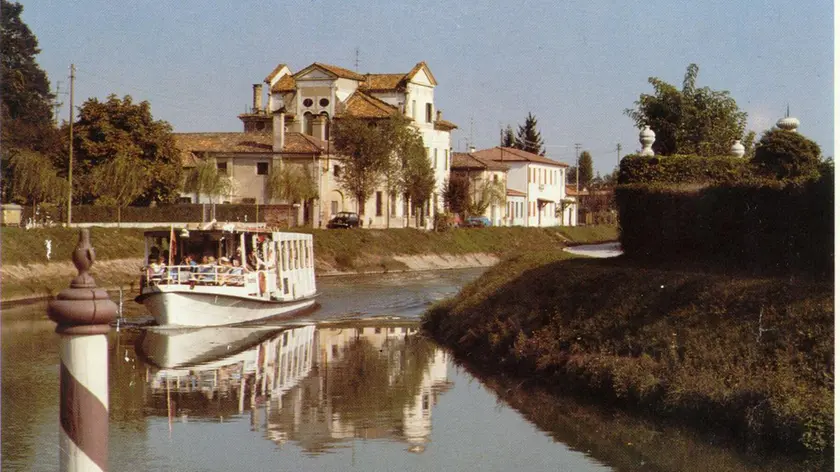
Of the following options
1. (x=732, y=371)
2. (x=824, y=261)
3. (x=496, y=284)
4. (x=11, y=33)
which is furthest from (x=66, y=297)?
(x=11, y=33)

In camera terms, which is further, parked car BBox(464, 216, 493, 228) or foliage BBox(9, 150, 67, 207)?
parked car BBox(464, 216, 493, 228)

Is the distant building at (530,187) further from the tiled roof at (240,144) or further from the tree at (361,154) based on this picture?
the tiled roof at (240,144)

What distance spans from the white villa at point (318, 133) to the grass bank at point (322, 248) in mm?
7754

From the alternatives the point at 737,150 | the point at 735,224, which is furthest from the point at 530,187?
the point at 735,224

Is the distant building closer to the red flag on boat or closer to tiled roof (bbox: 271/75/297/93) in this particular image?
tiled roof (bbox: 271/75/297/93)

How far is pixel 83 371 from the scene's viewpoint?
14.6 feet

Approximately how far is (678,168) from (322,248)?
130 ft

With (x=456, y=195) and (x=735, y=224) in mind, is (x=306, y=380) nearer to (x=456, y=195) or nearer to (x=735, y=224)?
(x=735, y=224)

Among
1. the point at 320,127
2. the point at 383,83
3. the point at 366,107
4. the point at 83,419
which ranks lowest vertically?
the point at 83,419

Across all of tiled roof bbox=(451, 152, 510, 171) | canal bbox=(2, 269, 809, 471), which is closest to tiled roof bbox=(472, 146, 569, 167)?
tiled roof bbox=(451, 152, 510, 171)

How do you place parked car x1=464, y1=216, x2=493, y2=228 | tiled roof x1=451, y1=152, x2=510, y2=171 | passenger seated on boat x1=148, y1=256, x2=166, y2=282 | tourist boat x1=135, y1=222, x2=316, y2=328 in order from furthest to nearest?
1. tiled roof x1=451, y1=152, x2=510, y2=171
2. parked car x1=464, y1=216, x2=493, y2=228
3. passenger seated on boat x1=148, y1=256, x2=166, y2=282
4. tourist boat x1=135, y1=222, x2=316, y2=328

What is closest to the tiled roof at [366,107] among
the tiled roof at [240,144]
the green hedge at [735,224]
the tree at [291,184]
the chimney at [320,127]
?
the chimney at [320,127]

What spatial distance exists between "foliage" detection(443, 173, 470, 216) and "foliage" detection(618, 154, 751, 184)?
65148 mm

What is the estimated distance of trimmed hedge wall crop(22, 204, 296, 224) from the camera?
207 feet
